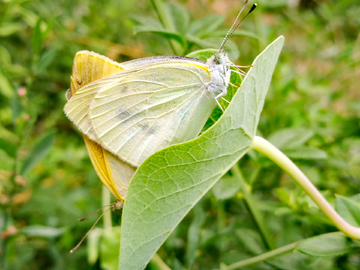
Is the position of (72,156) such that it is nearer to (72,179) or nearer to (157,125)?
(72,179)

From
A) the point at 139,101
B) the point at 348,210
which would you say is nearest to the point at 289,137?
the point at 348,210

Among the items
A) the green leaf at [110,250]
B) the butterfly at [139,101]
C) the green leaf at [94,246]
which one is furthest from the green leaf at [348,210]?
the green leaf at [94,246]

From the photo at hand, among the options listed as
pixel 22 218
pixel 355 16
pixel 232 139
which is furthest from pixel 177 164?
pixel 355 16

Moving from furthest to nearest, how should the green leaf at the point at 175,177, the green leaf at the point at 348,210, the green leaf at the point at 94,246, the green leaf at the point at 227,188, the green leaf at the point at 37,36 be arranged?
1. the green leaf at the point at 37,36
2. the green leaf at the point at 94,246
3. the green leaf at the point at 227,188
4. the green leaf at the point at 348,210
5. the green leaf at the point at 175,177

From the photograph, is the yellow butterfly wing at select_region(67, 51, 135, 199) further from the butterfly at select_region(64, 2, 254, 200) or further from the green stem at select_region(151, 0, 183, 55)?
the green stem at select_region(151, 0, 183, 55)

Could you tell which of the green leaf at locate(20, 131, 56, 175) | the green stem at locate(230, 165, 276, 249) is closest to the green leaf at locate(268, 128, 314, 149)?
the green stem at locate(230, 165, 276, 249)

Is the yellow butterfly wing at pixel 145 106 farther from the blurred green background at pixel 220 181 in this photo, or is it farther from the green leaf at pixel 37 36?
the green leaf at pixel 37 36

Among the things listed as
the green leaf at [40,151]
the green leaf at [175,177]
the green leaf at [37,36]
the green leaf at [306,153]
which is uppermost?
the green leaf at [37,36]

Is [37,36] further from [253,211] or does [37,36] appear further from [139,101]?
[253,211]
